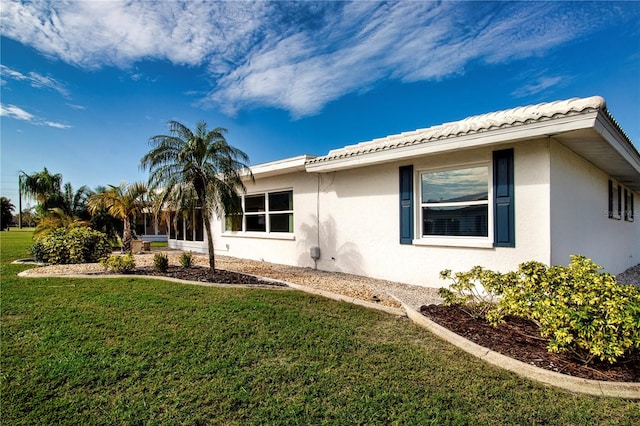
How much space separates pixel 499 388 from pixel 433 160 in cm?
542

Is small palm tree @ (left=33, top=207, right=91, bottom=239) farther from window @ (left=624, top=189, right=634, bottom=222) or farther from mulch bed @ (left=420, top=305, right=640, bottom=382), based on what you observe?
window @ (left=624, top=189, right=634, bottom=222)

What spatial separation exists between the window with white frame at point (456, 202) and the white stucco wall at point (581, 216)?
1272 millimetres

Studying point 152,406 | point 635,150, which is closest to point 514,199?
point 635,150

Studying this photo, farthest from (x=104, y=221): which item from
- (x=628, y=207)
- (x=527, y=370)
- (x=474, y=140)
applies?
(x=628, y=207)

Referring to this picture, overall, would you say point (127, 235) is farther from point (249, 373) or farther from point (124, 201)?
point (249, 373)

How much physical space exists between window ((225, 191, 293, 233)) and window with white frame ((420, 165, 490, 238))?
5453 millimetres

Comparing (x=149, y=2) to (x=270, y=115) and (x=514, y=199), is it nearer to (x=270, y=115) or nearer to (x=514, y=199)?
(x=270, y=115)

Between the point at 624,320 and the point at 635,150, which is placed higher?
the point at 635,150

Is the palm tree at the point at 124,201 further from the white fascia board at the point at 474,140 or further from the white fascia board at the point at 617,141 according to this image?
the white fascia board at the point at 617,141

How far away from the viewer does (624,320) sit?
3.31 metres

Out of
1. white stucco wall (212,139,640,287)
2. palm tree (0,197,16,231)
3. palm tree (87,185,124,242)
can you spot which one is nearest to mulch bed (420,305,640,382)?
white stucco wall (212,139,640,287)

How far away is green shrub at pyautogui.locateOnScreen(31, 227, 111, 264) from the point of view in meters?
10.6

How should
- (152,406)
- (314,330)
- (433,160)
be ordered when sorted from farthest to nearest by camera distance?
1. (433,160)
2. (314,330)
3. (152,406)

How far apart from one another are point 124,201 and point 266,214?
764cm
